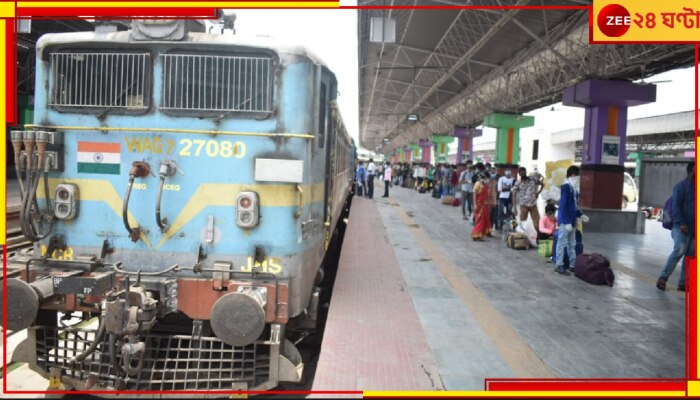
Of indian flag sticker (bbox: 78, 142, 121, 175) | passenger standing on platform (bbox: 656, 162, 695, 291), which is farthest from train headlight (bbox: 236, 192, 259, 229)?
passenger standing on platform (bbox: 656, 162, 695, 291)

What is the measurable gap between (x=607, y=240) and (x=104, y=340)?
1205 centimetres

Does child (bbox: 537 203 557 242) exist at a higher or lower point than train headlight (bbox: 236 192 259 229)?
lower

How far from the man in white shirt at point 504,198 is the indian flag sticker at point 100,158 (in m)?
10.2

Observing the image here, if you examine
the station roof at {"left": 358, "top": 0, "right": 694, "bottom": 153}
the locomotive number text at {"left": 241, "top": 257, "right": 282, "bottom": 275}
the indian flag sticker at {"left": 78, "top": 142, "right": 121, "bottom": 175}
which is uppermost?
the station roof at {"left": 358, "top": 0, "right": 694, "bottom": 153}

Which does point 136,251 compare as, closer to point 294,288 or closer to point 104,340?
point 104,340

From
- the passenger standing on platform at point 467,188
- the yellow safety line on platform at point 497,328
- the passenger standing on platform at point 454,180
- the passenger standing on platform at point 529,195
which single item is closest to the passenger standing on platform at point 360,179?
the passenger standing on platform at point 454,180

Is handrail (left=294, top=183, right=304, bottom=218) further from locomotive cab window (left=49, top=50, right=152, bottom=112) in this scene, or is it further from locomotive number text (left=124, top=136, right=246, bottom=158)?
locomotive cab window (left=49, top=50, right=152, bottom=112)

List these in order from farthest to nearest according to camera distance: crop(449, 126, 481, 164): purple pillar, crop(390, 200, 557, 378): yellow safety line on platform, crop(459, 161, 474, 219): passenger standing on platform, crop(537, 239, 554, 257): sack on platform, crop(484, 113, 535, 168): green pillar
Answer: crop(449, 126, 481, 164): purple pillar
crop(484, 113, 535, 168): green pillar
crop(459, 161, 474, 219): passenger standing on platform
crop(537, 239, 554, 257): sack on platform
crop(390, 200, 557, 378): yellow safety line on platform

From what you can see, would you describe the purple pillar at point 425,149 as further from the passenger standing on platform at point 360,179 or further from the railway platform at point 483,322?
the railway platform at point 483,322

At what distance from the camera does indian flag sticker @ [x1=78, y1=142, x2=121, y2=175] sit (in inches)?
157

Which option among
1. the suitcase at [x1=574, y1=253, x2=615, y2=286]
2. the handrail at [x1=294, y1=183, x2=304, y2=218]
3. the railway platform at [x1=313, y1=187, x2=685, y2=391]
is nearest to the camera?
the handrail at [x1=294, y1=183, x2=304, y2=218]

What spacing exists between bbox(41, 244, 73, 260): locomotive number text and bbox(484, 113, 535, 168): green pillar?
24.5 metres

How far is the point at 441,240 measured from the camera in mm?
11664

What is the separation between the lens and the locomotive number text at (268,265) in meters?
3.96
